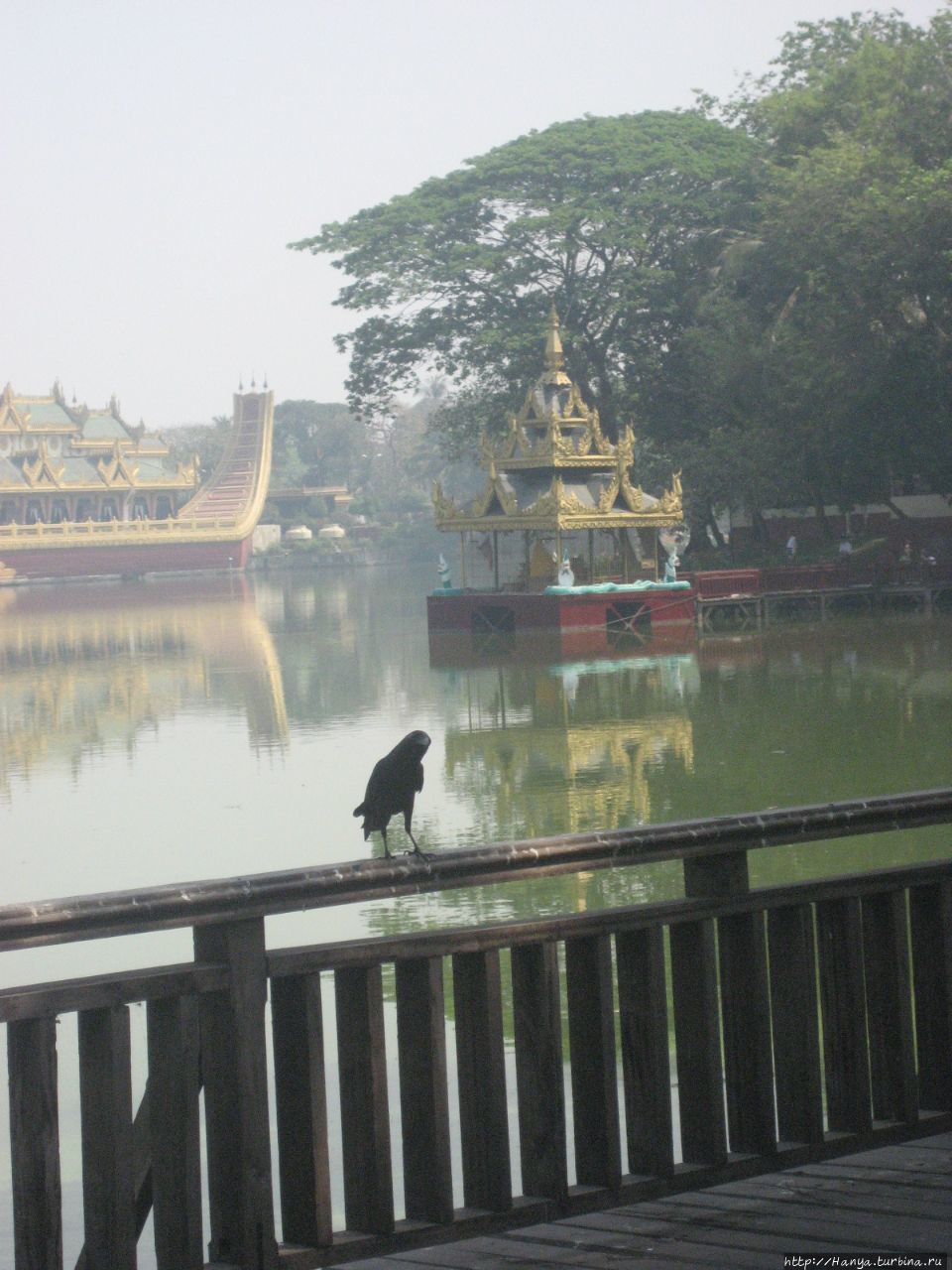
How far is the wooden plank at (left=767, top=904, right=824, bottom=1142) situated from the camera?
3387 mm

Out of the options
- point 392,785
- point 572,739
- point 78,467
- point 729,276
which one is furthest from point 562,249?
point 78,467

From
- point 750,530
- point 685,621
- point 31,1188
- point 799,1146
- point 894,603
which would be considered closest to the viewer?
point 31,1188

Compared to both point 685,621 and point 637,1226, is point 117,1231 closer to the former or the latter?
point 637,1226

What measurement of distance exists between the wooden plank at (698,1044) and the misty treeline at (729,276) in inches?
987

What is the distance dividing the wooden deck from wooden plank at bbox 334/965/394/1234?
89mm

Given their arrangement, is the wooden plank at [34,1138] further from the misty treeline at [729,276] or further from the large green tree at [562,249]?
the large green tree at [562,249]

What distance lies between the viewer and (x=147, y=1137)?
3082mm

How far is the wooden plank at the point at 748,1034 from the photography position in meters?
3.37

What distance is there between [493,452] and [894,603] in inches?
287

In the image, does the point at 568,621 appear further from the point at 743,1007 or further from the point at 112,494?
the point at 112,494

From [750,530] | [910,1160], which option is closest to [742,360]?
[750,530]

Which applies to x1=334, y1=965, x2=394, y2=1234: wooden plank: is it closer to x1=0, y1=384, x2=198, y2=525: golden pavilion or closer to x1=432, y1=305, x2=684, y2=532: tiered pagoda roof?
x1=432, y1=305, x2=684, y2=532: tiered pagoda roof

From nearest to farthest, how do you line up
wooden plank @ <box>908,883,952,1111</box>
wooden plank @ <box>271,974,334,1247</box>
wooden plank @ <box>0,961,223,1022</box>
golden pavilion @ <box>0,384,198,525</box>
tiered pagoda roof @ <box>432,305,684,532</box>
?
1. wooden plank @ <box>0,961,223,1022</box>
2. wooden plank @ <box>271,974,334,1247</box>
3. wooden plank @ <box>908,883,952,1111</box>
4. tiered pagoda roof @ <box>432,305,684,532</box>
5. golden pavilion @ <box>0,384,198,525</box>

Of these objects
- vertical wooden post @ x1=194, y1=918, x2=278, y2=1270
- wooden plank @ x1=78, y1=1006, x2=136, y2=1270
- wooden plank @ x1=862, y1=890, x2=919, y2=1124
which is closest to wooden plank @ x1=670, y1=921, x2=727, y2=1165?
wooden plank @ x1=862, y1=890, x2=919, y2=1124
